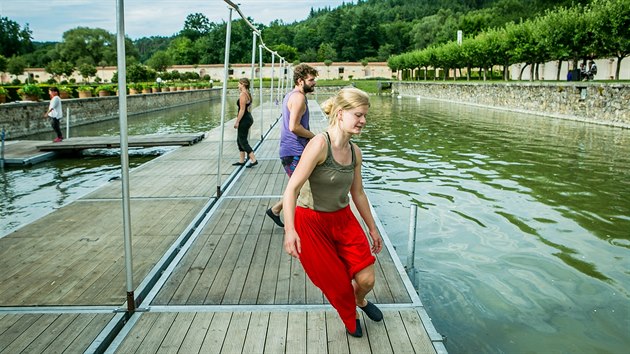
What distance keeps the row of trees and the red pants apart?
25352 millimetres

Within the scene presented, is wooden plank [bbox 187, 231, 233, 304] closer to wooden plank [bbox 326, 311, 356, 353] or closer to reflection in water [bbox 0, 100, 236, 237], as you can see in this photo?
wooden plank [bbox 326, 311, 356, 353]

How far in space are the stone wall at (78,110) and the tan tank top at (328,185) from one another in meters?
18.0

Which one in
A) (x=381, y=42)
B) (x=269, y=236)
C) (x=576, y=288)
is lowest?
(x=576, y=288)

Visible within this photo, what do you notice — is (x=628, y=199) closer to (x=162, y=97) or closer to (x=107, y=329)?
(x=107, y=329)

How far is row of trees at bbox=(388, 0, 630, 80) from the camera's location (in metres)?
24.2

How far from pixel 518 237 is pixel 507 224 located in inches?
22.8

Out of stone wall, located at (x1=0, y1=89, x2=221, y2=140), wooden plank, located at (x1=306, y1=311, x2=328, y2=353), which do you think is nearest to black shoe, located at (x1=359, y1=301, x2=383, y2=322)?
wooden plank, located at (x1=306, y1=311, x2=328, y2=353)

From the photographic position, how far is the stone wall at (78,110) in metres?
18.3

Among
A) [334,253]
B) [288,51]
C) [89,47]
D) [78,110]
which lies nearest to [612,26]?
[78,110]

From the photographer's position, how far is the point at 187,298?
158 inches

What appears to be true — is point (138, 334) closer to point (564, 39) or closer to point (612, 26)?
point (612, 26)

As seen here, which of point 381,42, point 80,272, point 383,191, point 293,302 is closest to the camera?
point 293,302

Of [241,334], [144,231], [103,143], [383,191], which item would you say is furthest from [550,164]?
[103,143]

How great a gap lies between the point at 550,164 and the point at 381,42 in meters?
105
